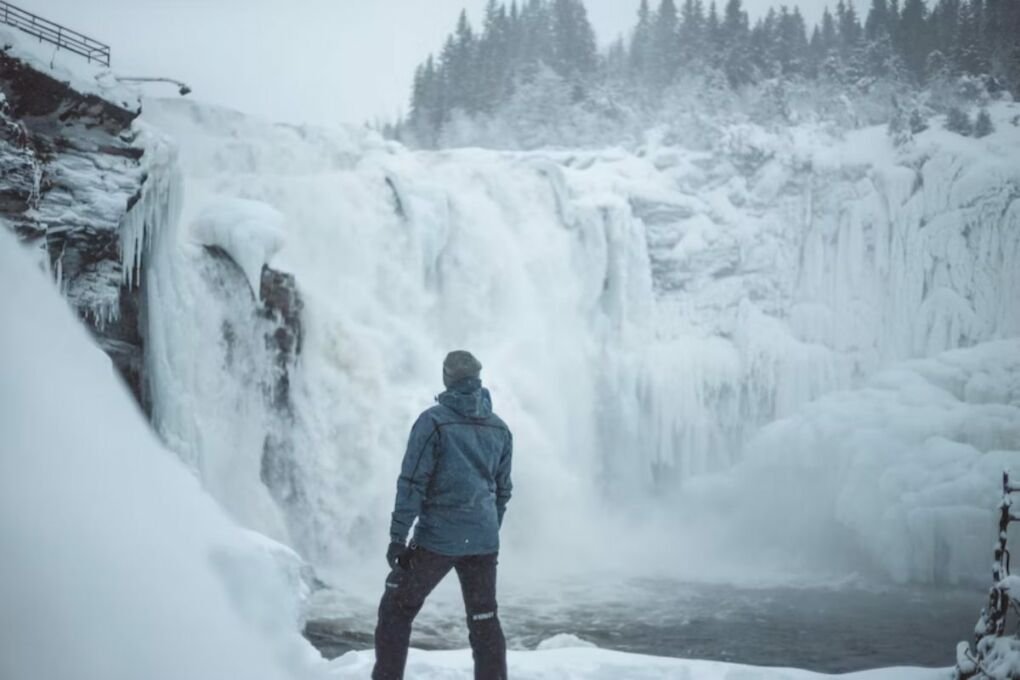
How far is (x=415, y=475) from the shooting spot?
3158 mm

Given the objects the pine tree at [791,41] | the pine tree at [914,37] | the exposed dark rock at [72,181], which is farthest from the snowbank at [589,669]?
the pine tree at [791,41]

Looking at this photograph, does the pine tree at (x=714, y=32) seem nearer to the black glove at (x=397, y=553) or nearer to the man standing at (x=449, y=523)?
the man standing at (x=449, y=523)

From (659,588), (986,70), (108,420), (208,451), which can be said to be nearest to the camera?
(108,420)

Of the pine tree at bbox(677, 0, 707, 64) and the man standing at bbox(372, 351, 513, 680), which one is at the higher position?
the pine tree at bbox(677, 0, 707, 64)

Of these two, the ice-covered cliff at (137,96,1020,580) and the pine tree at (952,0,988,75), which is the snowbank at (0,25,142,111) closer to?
the ice-covered cliff at (137,96,1020,580)

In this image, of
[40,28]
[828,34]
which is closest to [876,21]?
[828,34]

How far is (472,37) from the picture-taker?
1500 inches

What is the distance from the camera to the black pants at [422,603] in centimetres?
319

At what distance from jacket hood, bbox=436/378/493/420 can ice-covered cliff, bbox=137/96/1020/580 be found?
7658 millimetres

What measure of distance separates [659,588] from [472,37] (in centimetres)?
3138

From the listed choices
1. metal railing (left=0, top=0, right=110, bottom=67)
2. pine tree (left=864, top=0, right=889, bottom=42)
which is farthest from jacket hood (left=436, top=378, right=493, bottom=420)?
pine tree (left=864, top=0, right=889, bottom=42)

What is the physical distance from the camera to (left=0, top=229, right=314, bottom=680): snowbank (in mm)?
2256

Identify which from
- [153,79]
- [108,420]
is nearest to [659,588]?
[153,79]

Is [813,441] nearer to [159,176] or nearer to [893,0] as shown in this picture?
[159,176]
